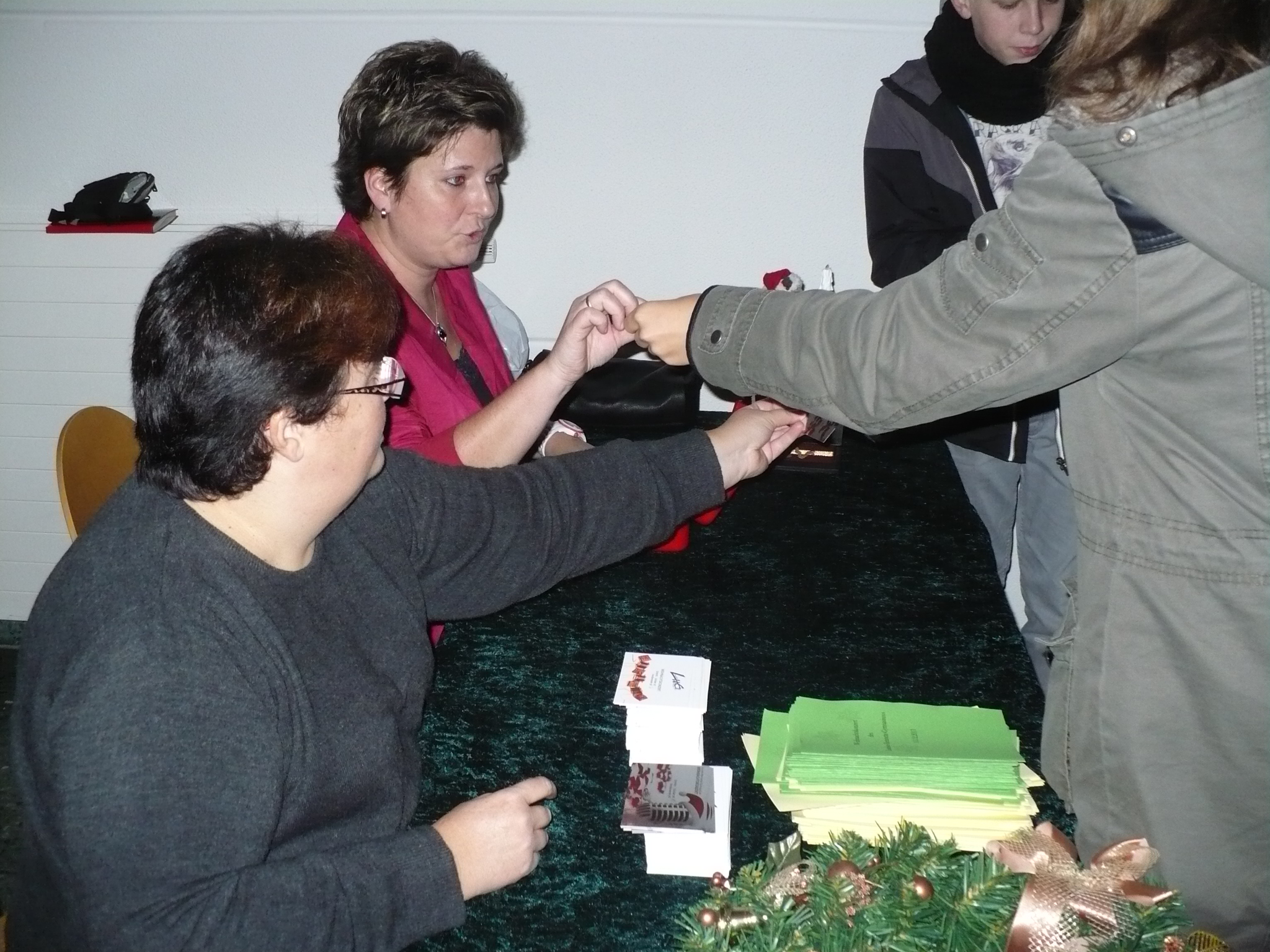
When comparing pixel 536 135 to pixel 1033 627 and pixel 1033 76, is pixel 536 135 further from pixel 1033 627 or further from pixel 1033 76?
pixel 1033 627

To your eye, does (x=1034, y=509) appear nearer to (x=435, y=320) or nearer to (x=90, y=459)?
(x=435, y=320)

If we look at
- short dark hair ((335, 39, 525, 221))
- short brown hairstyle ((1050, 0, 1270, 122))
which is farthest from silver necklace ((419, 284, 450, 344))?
short brown hairstyle ((1050, 0, 1270, 122))

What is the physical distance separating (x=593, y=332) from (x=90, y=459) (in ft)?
3.44

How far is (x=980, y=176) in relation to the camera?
253 cm

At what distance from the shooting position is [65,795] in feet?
3.45

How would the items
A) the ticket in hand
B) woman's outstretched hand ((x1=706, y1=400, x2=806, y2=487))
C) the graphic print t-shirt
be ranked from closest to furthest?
woman's outstretched hand ((x1=706, y1=400, x2=806, y2=487)) < the ticket in hand < the graphic print t-shirt

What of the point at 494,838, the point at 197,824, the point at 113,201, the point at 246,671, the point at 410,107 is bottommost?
the point at 494,838

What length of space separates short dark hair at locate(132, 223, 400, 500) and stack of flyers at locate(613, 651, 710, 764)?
22.8 inches

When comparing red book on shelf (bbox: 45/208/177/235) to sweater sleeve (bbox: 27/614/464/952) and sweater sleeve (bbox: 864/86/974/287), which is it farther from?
sweater sleeve (bbox: 27/614/464/952)

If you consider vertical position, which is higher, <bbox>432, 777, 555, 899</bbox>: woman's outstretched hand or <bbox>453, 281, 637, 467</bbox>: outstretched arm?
<bbox>453, 281, 637, 467</bbox>: outstretched arm

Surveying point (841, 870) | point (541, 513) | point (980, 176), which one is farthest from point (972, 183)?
point (841, 870)

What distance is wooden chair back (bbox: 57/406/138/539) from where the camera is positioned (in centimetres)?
201

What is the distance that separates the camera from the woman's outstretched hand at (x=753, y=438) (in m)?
1.93

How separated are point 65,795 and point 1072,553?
225 cm
